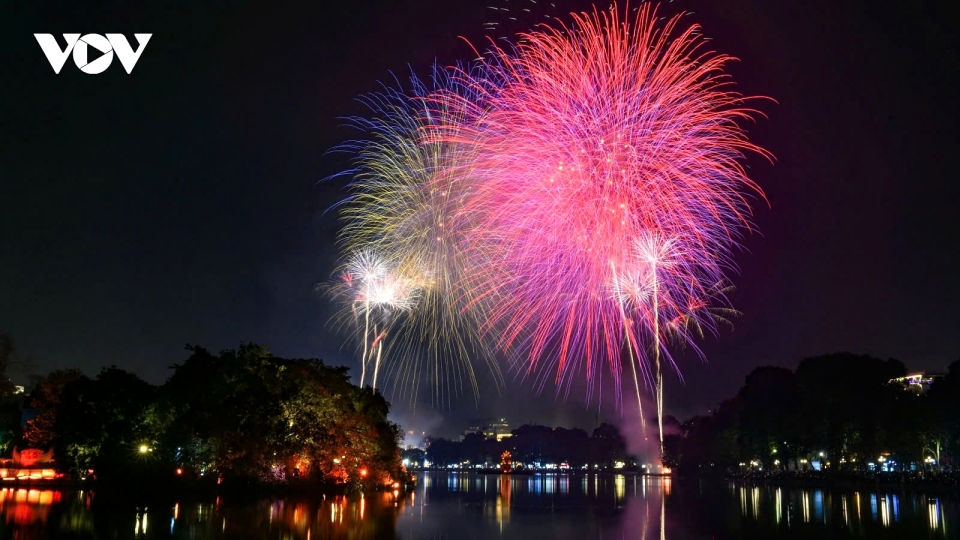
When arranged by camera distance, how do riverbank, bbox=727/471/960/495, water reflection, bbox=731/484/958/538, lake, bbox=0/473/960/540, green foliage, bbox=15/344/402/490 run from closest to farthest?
lake, bbox=0/473/960/540, water reflection, bbox=731/484/958/538, green foliage, bbox=15/344/402/490, riverbank, bbox=727/471/960/495

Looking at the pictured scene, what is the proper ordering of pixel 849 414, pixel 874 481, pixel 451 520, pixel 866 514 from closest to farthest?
1. pixel 451 520
2. pixel 866 514
3. pixel 874 481
4. pixel 849 414

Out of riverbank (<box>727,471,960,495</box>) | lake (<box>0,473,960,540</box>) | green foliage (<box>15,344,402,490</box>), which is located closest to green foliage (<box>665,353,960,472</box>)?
riverbank (<box>727,471,960,495</box>)

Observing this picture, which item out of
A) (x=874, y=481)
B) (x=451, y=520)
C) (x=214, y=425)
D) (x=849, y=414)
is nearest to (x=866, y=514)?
(x=451, y=520)

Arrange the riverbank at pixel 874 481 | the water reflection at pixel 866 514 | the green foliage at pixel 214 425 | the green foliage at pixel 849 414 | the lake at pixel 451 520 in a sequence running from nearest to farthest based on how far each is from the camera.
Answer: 1. the lake at pixel 451 520
2. the water reflection at pixel 866 514
3. the green foliage at pixel 214 425
4. the riverbank at pixel 874 481
5. the green foliage at pixel 849 414

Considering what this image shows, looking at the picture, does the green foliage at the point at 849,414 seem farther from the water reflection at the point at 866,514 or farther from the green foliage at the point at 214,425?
the green foliage at the point at 214,425

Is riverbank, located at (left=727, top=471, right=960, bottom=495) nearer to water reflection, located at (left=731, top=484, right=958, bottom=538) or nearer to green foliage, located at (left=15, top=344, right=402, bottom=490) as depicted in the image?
water reflection, located at (left=731, top=484, right=958, bottom=538)

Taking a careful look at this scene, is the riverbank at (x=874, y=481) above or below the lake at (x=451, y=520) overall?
below

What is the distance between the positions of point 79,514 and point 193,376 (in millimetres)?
20463

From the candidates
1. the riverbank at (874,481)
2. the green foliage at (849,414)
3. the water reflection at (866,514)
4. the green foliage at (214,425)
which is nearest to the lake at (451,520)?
Result: the water reflection at (866,514)

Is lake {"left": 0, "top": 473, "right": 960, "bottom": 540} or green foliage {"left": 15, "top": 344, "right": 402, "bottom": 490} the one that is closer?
Result: lake {"left": 0, "top": 473, "right": 960, "bottom": 540}

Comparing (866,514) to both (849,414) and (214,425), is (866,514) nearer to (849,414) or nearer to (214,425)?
(214,425)

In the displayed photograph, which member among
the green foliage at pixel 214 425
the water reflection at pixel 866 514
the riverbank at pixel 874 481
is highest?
the green foliage at pixel 214 425

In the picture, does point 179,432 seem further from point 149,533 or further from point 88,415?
point 149,533

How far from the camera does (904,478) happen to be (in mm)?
63312
